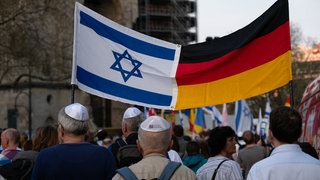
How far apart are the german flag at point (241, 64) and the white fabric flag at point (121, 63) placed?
222mm

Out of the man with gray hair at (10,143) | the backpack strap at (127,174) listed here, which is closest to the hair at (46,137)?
the man with gray hair at (10,143)

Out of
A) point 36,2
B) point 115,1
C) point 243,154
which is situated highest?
point 115,1

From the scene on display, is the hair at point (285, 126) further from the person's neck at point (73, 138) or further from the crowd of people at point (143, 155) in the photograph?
the person's neck at point (73, 138)

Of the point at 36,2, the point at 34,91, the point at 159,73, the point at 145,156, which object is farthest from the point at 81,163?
the point at 34,91

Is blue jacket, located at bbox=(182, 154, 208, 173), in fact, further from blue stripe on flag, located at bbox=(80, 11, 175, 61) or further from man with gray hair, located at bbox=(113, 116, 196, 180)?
man with gray hair, located at bbox=(113, 116, 196, 180)

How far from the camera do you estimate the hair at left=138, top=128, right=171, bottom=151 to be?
451cm

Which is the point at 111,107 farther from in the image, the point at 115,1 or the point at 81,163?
the point at 81,163

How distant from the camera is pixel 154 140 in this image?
4508 millimetres

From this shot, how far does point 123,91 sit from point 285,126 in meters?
3.95

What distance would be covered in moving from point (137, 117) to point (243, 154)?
361cm

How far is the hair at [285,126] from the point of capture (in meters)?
4.24

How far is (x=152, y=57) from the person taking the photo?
839cm

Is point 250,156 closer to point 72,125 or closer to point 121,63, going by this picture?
point 121,63

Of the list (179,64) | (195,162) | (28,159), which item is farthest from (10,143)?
(195,162)
